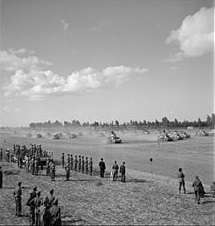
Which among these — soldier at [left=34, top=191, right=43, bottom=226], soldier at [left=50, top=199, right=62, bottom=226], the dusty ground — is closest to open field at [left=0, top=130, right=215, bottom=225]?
the dusty ground

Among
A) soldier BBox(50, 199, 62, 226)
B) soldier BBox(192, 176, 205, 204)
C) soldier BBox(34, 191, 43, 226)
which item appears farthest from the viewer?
soldier BBox(192, 176, 205, 204)

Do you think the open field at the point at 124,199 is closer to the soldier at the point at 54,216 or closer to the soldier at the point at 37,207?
the soldier at the point at 37,207

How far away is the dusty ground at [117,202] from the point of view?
12.5 meters

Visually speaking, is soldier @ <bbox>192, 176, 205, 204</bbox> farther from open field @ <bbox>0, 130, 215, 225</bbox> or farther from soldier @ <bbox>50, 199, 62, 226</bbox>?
soldier @ <bbox>50, 199, 62, 226</bbox>

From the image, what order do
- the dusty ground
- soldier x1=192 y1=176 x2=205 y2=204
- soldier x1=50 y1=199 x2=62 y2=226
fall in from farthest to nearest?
soldier x1=192 y1=176 x2=205 y2=204
the dusty ground
soldier x1=50 y1=199 x2=62 y2=226

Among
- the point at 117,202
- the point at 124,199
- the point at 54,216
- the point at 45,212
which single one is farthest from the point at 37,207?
the point at 124,199

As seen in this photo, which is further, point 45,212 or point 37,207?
point 37,207

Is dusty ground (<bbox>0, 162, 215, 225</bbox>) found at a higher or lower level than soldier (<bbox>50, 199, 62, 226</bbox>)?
lower

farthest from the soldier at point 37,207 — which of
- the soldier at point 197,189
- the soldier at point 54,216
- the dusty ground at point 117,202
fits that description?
the soldier at point 197,189

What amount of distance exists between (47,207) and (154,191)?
8136 mm

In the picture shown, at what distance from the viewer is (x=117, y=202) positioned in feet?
49.6

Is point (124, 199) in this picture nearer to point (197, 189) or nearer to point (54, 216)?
point (197, 189)

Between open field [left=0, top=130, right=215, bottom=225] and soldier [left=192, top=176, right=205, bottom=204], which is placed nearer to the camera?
open field [left=0, top=130, right=215, bottom=225]

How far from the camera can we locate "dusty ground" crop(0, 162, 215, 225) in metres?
12.5
